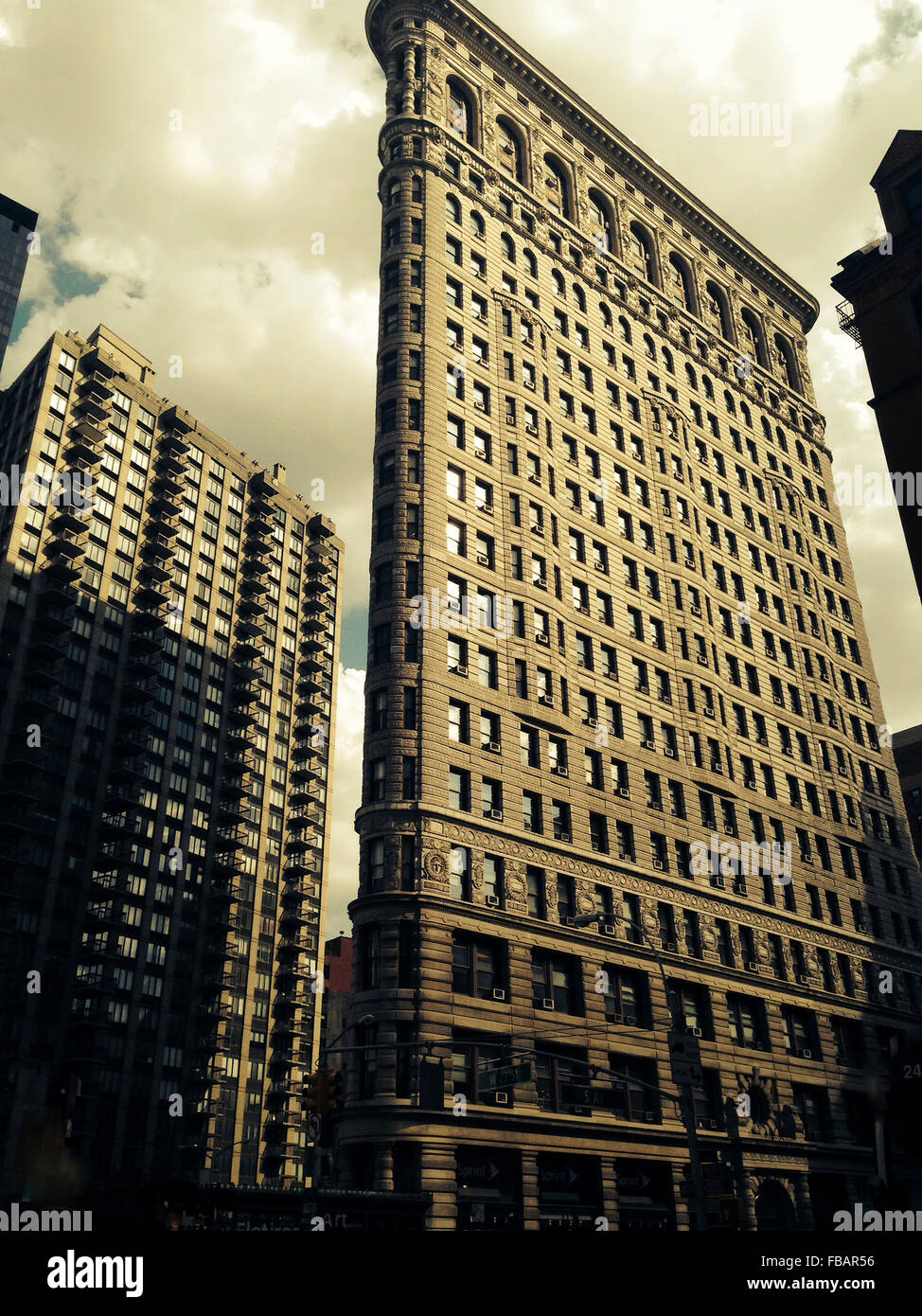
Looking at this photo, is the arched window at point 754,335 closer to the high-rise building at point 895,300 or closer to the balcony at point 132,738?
the high-rise building at point 895,300

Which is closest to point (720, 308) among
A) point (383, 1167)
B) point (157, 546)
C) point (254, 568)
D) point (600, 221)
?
point (600, 221)

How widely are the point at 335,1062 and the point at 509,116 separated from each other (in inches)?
3049

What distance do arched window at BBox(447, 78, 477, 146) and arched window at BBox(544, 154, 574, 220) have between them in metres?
6.92

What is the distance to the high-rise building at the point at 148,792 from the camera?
3425 inches

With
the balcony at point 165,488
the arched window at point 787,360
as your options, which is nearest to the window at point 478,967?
the arched window at point 787,360

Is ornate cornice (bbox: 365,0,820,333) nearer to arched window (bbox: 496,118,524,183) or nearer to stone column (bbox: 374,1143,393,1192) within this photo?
arched window (bbox: 496,118,524,183)

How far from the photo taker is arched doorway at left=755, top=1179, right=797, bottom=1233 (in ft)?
170

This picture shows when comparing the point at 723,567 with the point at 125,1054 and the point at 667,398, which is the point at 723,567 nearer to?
the point at 667,398

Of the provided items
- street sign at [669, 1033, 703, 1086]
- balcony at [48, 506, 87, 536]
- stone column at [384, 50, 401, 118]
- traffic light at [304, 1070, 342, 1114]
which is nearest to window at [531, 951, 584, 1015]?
street sign at [669, 1033, 703, 1086]

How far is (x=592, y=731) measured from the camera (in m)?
56.1

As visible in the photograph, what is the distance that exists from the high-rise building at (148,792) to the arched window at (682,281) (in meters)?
58.1

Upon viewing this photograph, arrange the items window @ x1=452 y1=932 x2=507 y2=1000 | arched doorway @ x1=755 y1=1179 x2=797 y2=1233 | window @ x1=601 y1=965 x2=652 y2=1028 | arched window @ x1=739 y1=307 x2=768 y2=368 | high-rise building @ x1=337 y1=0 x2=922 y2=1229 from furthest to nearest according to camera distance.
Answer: arched window @ x1=739 y1=307 x2=768 y2=368 → arched doorway @ x1=755 y1=1179 x2=797 y2=1233 → window @ x1=601 y1=965 x2=652 y2=1028 → window @ x1=452 y1=932 x2=507 y2=1000 → high-rise building @ x1=337 y1=0 x2=922 y2=1229
